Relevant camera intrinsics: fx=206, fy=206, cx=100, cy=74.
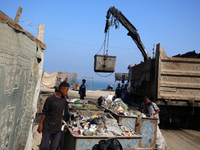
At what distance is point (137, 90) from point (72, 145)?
7021 millimetres

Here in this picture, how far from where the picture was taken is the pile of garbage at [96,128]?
4.33 metres

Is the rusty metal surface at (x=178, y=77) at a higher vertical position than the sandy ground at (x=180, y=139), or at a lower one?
higher

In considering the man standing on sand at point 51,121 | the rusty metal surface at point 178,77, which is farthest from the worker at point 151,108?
the man standing on sand at point 51,121

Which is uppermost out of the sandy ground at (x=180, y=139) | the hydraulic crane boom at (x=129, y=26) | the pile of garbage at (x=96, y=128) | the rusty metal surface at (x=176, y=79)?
the hydraulic crane boom at (x=129, y=26)

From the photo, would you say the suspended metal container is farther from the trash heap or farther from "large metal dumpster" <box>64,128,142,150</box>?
"large metal dumpster" <box>64,128,142,150</box>

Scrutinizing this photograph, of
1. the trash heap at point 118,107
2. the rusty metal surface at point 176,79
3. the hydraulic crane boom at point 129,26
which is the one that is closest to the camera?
the trash heap at point 118,107

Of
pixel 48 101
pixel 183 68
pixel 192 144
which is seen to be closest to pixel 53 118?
pixel 48 101

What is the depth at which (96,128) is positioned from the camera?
4.60 m

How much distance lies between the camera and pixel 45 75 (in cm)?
2561

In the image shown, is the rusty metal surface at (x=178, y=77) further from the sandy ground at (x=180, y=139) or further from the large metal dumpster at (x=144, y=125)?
the large metal dumpster at (x=144, y=125)

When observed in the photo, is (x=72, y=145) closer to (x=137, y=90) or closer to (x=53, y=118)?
(x=53, y=118)

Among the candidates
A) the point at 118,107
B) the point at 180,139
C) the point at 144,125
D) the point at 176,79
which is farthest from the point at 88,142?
the point at 176,79

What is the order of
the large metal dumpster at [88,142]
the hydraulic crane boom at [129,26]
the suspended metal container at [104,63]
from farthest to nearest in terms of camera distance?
the hydraulic crane boom at [129,26], the suspended metal container at [104,63], the large metal dumpster at [88,142]

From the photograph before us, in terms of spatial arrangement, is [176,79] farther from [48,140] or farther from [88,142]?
[48,140]
